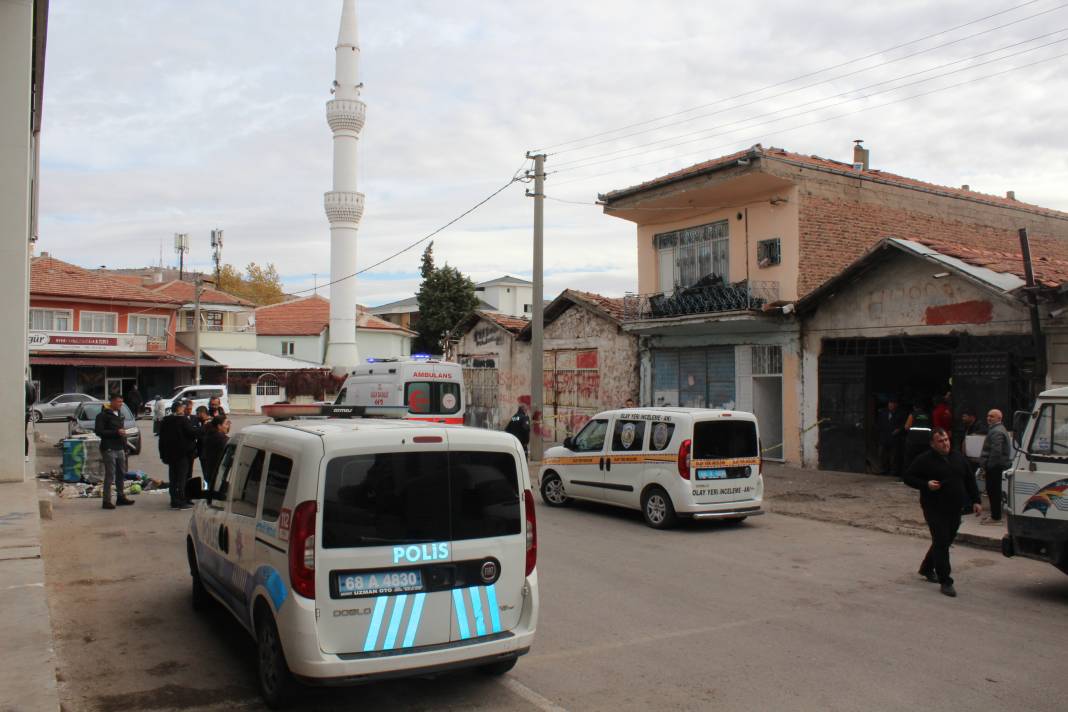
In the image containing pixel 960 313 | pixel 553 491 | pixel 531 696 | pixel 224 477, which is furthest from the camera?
pixel 960 313

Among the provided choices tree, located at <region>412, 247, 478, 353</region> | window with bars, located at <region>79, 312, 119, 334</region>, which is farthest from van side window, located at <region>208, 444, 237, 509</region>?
tree, located at <region>412, 247, 478, 353</region>

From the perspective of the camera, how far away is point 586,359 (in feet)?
85.7

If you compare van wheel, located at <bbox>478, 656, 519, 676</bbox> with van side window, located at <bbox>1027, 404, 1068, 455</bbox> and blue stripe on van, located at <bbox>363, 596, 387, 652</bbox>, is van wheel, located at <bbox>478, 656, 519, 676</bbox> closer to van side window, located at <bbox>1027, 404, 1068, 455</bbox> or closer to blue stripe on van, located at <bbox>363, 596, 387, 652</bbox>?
blue stripe on van, located at <bbox>363, 596, 387, 652</bbox>

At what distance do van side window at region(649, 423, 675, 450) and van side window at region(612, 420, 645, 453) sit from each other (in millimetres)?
229

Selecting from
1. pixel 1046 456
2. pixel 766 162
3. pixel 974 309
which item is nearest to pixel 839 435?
pixel 974 309

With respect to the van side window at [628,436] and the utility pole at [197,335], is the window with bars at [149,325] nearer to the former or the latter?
the utility pole at [197,335]

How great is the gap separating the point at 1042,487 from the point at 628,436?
230 inches

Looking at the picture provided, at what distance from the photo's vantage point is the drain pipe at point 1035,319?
13508 mm

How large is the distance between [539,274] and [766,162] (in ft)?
19.6

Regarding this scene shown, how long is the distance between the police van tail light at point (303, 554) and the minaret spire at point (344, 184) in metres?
46.9

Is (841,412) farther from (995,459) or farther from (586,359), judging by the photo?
(586,359)

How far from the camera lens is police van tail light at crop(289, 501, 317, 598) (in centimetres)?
507

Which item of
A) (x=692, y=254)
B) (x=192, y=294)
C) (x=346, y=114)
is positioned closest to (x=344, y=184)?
(x=346, y=114)

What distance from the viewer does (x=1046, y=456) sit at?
839cm
